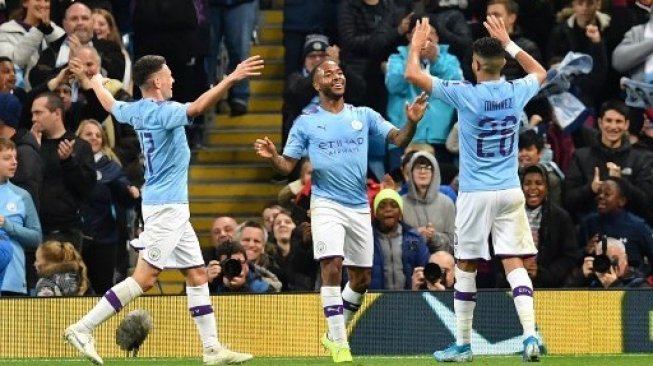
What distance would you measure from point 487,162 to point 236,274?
3796mm

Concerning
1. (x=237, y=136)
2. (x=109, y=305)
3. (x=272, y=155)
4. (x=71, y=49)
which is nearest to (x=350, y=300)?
(x=272, y=155)

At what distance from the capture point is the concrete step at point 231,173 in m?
24.6

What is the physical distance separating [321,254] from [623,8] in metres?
8.19

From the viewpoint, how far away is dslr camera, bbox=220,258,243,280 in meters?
19.5

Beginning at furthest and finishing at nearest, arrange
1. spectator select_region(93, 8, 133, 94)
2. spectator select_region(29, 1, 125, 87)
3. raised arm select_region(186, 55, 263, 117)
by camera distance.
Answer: spectator select_region(93, 8, 133, 94) < spectator select_region(29, 1, 125, 87) < raised arm select_region(186, 55, 263, 117)

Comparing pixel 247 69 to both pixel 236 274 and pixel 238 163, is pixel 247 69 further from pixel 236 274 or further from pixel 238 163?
pixel 238 163

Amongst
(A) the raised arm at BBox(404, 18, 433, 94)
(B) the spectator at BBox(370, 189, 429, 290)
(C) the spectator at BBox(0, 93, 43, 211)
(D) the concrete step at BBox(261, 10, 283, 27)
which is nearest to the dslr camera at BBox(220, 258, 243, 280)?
(B) the spectator at BBox(370, 189, 429, 290)

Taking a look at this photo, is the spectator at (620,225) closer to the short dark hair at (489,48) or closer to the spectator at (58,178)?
the short dark hair at (489,48)

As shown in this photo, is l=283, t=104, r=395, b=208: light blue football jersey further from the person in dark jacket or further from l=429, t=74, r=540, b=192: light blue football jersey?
the person in dark jacket

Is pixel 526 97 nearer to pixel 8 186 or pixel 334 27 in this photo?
pixel 8 186

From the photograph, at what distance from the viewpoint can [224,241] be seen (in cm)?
2088

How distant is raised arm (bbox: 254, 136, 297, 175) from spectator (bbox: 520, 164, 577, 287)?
3.89m

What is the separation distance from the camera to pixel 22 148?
21.2 metres

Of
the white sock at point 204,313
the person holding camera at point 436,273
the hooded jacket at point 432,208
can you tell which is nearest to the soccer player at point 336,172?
the white sock at point 204,313
